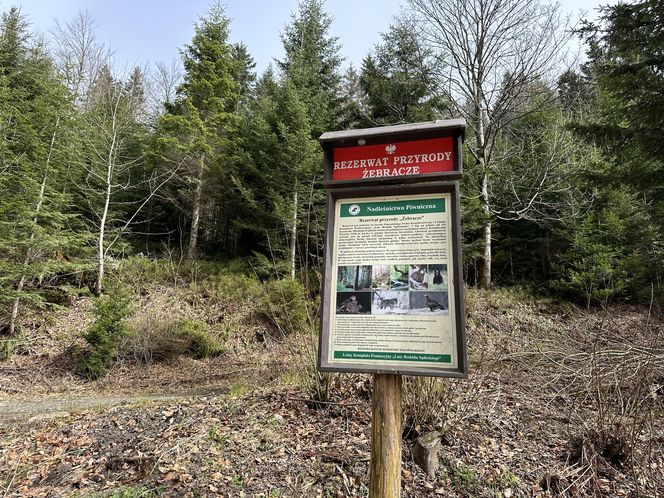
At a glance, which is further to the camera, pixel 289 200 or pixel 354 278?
pixel 289 200

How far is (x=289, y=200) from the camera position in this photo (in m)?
12.9

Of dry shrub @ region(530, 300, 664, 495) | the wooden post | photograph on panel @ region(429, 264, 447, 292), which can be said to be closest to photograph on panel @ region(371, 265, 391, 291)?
photograph on panel @ region(429, 264, 447, 292)

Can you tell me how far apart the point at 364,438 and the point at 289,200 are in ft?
33.0

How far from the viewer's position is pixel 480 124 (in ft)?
46.1

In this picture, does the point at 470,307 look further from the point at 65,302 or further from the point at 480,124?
the point at 65,302

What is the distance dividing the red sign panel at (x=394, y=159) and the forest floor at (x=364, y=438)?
7.52ft

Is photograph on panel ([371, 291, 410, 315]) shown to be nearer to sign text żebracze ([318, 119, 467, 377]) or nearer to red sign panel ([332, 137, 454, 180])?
sign text żebracze ([318, 119, 467, 377])

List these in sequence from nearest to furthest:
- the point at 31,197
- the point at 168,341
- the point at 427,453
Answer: the point at 427,453 < the point at 168,341 < the point at 31,197

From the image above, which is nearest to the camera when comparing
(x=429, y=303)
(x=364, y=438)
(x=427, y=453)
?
(x=429, y=303)

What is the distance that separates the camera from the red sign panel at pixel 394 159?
87.3 inches

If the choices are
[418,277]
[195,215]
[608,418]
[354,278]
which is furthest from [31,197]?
[608,418]

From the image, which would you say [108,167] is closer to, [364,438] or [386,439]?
[364,438]

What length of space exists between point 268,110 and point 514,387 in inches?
501

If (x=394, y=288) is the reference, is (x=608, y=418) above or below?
below
